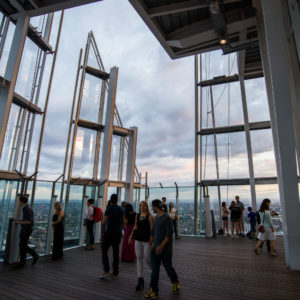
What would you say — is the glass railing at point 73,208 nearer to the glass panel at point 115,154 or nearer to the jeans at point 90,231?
the jeans at point 90,231

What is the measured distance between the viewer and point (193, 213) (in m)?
11.3

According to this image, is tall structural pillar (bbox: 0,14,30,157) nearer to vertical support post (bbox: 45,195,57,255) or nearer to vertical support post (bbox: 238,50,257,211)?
vertical support post (bbox: 45,195,57,255)

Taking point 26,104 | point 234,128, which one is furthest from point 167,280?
point 234,128

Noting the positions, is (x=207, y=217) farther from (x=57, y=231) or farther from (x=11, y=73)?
(x=11, y=73)

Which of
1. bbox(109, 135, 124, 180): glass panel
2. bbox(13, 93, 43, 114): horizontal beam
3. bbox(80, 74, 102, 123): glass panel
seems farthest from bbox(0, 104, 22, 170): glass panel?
bbox(109, 135, 124, 180): glass panel

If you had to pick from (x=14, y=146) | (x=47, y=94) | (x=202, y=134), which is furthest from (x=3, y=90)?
(x=202, y=134)

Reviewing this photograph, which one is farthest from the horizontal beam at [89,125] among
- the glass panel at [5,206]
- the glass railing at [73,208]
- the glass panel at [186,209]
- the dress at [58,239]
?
the dress at [58,239]

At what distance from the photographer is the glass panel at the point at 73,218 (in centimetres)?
777

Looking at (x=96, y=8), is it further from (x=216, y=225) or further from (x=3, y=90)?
(x=216, y=225)

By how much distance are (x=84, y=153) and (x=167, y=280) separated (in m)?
8.83

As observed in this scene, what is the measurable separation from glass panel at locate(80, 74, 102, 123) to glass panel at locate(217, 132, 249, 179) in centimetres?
776

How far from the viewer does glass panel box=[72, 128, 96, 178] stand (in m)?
11.5

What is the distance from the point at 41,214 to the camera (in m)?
6.59

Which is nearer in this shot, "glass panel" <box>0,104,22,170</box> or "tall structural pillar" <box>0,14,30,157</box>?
"tall structural pillar" <box>0,14,30,157</box>
